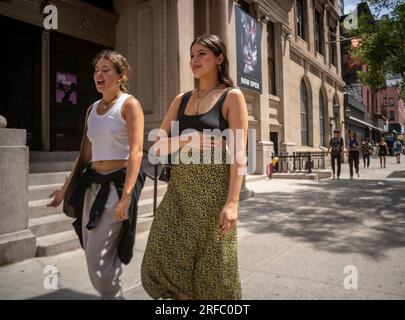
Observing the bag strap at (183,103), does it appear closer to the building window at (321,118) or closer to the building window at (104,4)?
the building window at (104,4)

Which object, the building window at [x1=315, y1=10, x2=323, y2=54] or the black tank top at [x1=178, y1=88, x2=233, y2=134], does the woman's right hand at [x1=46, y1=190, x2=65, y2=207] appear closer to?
the black tank top at [x1=178, y1=88, x2=233, y2=134]

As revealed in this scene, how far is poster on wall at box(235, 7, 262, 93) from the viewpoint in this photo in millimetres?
12680

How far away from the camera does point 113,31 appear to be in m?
10.5

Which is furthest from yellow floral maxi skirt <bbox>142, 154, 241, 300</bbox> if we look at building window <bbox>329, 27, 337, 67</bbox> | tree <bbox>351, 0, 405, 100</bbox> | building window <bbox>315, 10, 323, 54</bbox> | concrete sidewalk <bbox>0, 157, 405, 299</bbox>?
building window <bbox>329, 27, 337, 67</bbox>

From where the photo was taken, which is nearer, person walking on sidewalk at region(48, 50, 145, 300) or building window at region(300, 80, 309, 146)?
person walking on sidewalk at region(48, 50, 145, 300)

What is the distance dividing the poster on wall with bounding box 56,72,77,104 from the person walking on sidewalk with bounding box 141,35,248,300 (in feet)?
25.9

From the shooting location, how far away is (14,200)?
13.3 feet

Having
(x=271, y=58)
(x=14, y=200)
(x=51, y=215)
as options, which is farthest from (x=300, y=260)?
(x=271, y=58)

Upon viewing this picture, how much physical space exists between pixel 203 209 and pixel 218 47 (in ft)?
3.27

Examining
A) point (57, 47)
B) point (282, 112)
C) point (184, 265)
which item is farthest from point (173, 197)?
point (282, 112)

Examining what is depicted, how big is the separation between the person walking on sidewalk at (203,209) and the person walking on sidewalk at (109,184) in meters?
0.25

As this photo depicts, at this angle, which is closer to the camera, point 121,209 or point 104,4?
point 121,209

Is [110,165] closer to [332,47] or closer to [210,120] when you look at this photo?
[210,120]

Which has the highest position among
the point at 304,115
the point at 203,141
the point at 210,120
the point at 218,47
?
the point at 304,115
